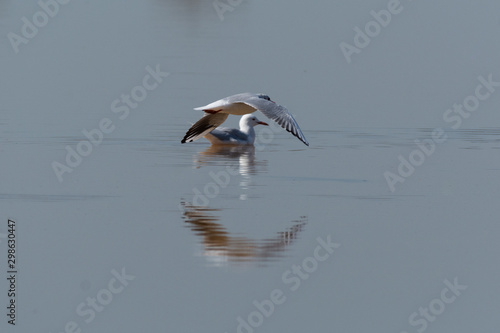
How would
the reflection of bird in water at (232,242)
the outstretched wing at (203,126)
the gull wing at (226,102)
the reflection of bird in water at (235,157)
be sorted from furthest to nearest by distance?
1. the outstretched wing at (203,126)
2. the gull wing at (226,102)
3. the reflection of bird in water at (235,157)
4. the reflection of bird in water at (232,242)

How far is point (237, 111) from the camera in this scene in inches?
636

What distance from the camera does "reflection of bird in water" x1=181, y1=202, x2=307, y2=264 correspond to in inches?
386

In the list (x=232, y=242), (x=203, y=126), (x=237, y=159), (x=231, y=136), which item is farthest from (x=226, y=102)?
(x=232, y=242)

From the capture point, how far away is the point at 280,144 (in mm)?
16484

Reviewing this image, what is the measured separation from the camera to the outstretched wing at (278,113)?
14.3 metres

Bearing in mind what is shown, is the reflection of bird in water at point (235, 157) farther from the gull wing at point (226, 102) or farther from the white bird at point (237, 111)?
the gull wing at point (226, 102)

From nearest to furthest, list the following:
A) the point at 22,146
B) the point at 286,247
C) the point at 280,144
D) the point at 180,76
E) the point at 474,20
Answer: the point at 286,247 → the point at 22,146 → the point at 280,144 → the point at 180,76 → the point at 474,20

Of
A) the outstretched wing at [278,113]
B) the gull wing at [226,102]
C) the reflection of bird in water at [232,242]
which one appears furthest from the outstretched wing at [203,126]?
the reflection of bird in water at [232,242]

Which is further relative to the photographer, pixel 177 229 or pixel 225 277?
pixel 177 229

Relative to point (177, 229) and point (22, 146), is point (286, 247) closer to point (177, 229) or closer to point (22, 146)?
point (177, 229)

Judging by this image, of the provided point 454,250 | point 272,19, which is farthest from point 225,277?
point 272,19

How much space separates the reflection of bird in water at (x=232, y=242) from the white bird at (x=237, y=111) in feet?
11.4

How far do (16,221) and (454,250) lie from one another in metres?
3.87

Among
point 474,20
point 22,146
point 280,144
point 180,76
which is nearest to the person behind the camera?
point 22,146
